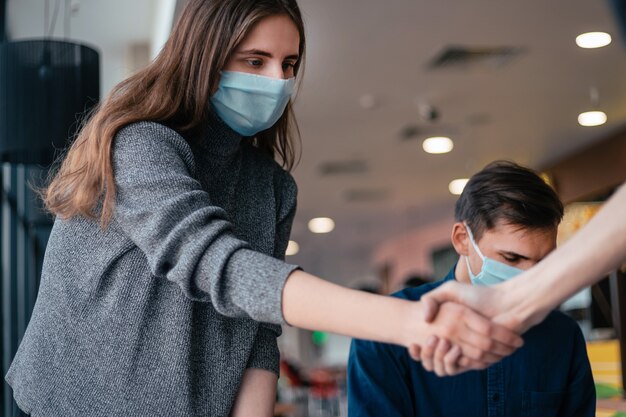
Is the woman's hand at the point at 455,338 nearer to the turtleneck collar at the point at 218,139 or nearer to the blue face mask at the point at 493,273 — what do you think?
the turtleneck collar at the point at 218,139

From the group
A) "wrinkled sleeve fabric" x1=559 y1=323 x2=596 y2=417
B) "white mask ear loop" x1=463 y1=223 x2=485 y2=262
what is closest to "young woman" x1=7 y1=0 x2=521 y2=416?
"white mask ear loop" x1=463 y1=223 x2=485 y2=262

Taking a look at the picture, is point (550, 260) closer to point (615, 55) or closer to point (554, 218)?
point (554, 218)

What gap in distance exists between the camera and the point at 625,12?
1.08 m

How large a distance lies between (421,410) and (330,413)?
46.0 ft

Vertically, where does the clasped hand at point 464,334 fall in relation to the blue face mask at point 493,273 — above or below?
below

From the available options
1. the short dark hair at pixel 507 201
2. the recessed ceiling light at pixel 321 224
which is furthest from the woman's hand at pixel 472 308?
the recessed ceiling light at pixel 321 224

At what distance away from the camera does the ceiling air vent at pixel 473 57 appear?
6.51 meters

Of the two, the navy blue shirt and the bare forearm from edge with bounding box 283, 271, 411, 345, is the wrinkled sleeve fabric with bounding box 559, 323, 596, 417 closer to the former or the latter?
the navy blue shirt

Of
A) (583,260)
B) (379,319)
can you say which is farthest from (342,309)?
(583,260)

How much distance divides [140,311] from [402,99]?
6634 millimetres

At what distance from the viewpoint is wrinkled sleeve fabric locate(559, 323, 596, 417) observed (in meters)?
2.02

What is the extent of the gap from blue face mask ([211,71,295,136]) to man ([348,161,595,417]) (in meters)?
0.63

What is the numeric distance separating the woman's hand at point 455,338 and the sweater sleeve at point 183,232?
0.19m

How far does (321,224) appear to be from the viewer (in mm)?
14906
